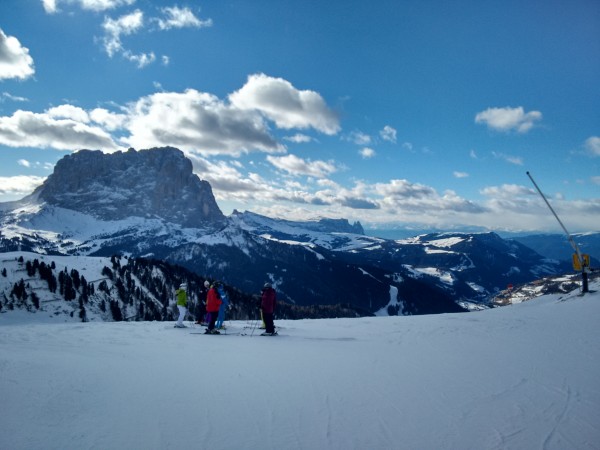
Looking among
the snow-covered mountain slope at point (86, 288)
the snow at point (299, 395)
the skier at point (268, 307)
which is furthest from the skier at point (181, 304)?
the snow-covered mountain slope at point (86, 288)

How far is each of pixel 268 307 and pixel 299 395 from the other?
437 inches

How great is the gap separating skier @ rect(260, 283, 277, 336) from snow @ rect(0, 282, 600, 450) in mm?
4026

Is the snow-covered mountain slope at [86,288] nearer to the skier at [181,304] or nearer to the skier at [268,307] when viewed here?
the skier at [181,304]

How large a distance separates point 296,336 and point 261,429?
1182 centimetres

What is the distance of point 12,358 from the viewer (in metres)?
9.89

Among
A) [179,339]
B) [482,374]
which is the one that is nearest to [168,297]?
[179,339]

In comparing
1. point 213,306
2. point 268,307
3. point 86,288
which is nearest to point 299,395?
point 268,307

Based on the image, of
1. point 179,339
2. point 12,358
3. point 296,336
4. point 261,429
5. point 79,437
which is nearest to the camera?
point 79,437

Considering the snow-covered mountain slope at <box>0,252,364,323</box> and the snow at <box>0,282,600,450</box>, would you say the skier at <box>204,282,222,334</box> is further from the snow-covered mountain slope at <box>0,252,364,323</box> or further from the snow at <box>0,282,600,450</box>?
the snow-covered mountain slope at <box>0,252,364,323</box>

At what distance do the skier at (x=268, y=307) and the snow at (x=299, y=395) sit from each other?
403 cm

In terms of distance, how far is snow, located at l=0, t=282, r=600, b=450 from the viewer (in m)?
6.51

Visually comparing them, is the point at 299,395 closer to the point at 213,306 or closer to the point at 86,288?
the point at 213,306

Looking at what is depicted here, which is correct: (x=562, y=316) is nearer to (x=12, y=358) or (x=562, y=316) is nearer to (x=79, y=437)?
(x=79, y=437)

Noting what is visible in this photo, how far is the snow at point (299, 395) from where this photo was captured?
651 centimetres
